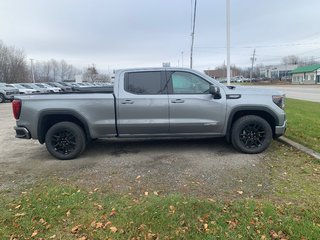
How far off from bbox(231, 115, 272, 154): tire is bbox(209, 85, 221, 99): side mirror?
0.68m

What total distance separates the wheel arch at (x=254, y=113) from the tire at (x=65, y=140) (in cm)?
306

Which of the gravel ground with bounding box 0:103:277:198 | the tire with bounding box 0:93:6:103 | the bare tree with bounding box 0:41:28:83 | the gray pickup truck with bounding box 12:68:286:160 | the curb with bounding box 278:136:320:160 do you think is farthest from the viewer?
the bare tree with bounding box 0:41:28:83

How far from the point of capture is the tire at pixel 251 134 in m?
6.01

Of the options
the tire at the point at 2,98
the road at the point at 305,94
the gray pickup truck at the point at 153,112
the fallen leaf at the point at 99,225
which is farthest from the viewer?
the tire at the point at 2,98

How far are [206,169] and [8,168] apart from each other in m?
3.80

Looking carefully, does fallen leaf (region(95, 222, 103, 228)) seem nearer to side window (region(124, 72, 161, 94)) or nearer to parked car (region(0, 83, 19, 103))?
side window (region(124, 72, 161, 94))

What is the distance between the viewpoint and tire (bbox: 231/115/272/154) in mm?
6012

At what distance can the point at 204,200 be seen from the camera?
394 cm

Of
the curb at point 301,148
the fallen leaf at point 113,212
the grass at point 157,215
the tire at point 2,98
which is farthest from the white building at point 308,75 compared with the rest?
the fallen leaf at point 113,212

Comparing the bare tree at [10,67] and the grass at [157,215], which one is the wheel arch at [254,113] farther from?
the bare tree at [10,67]

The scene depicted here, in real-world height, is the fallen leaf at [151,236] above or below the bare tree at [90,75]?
below

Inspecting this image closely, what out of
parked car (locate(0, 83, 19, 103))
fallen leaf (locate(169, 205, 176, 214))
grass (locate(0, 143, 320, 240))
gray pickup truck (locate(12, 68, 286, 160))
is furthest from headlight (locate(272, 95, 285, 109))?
parked car (locate(0, 83, 19, 103))

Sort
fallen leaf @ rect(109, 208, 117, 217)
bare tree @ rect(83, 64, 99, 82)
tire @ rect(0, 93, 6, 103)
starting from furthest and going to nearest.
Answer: bare tree @ rect(83, 64, 99, 82) → tire @ rect(0, 93, 6, 103) → fallen leaf @ rect(109, 208, 117, 217)

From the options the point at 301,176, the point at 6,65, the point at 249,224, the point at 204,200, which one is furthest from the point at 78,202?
the point at 6,65
